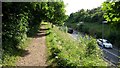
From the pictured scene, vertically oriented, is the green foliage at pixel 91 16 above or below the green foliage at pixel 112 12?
below

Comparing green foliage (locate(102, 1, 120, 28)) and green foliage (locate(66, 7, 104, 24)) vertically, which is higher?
green foliage (locate(102, 1, 120, 28))

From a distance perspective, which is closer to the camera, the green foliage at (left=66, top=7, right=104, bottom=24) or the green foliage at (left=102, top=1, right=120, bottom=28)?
the green foliage at (left=102, top=1, right=120, bottom=28)

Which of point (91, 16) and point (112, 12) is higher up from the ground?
point (112, 12)

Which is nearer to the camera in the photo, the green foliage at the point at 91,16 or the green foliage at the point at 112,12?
the green foliage at the point at 112,12

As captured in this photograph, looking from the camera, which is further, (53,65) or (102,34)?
(102,34)

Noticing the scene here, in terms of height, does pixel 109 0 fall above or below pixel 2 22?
above

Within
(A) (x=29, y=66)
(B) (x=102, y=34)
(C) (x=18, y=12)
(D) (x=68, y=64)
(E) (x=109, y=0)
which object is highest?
(E) (x=109, y=0)

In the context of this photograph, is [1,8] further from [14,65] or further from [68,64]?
[68,64]

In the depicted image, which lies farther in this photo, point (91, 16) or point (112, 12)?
point (91, 16)

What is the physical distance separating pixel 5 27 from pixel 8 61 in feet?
15.1

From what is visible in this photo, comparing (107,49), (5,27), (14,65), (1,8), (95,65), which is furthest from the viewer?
(107,49)

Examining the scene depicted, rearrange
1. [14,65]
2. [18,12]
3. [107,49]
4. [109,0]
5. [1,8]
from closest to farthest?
[109,0] → [14,65] → [1,8] → [18,12] → [107,49]

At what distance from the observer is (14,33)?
1877 centimetres

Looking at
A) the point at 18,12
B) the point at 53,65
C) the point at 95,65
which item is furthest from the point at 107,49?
the point at 95,65
